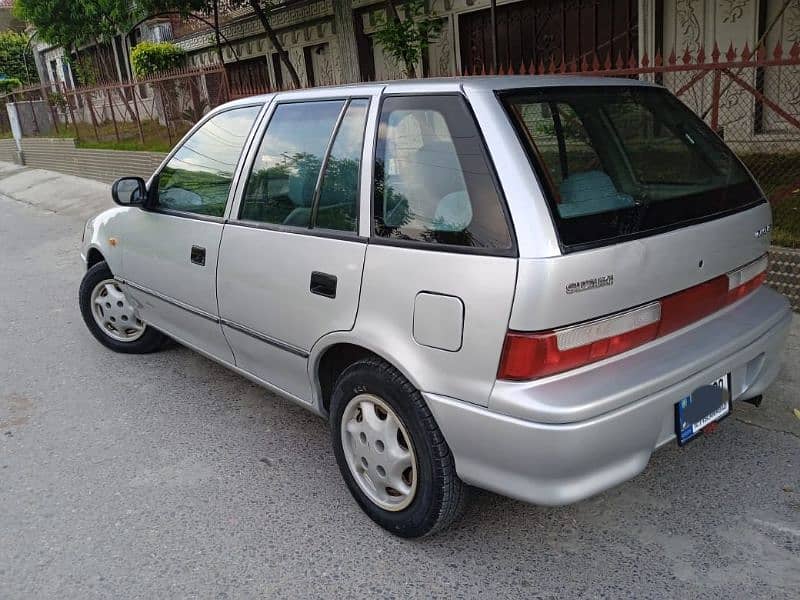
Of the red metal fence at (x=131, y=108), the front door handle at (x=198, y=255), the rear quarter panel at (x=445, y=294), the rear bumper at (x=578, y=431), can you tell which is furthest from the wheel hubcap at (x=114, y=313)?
the red metal fence at (x=131, y=108)

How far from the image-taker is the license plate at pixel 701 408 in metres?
2.47

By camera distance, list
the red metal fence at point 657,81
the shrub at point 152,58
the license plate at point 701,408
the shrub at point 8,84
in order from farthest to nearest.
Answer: the shrub at point 8,84 → the shrub at point 152,58 → the red metal fence at point 657,81 → the license plate at point 701,408

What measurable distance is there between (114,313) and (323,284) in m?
2.64

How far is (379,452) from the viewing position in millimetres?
2746

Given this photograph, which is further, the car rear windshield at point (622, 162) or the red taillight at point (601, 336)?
the car rear windshield at point (622, 162)

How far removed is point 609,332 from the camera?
232cm

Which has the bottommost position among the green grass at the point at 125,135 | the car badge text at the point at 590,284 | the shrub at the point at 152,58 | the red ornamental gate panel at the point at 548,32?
the car badge text at the point at 590,284

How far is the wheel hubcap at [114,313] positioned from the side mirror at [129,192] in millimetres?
849

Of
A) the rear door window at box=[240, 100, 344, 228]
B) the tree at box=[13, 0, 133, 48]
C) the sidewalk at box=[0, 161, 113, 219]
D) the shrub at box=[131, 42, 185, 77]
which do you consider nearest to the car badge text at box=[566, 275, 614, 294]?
the rear door window at box=[240, 100, 344, 228]

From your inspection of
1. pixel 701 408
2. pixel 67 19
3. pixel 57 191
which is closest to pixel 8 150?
pixel 67 19

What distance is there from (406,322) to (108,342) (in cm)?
329

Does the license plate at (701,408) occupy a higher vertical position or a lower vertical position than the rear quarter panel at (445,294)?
lower

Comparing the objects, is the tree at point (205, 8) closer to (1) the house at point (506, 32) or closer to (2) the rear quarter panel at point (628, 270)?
(1) the house at point (506, 32)

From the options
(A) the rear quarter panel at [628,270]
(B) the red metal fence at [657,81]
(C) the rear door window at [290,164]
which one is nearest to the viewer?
(A) the rear quarter panel at [628,270]
